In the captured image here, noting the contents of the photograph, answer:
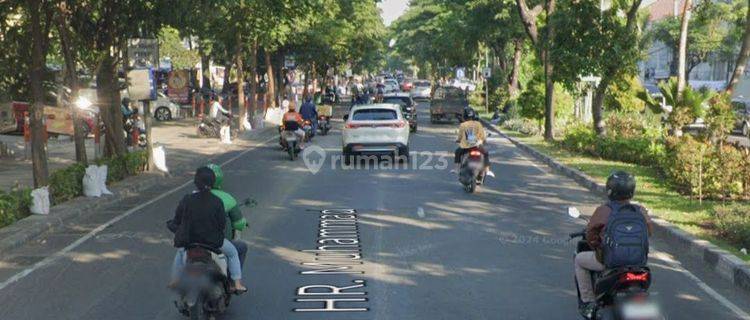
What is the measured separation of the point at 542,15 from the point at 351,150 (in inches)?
544

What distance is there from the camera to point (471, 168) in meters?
16.4

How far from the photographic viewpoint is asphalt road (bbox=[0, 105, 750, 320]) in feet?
26.2

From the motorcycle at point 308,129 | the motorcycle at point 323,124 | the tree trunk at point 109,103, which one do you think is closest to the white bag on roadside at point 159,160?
the tree trunk at point 109,103

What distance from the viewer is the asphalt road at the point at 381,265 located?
7.98 meters

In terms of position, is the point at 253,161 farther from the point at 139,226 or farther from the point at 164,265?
the point at 164,265

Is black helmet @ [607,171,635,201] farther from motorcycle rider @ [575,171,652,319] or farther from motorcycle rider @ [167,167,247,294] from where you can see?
motorcycle rider @ [167,167,247,294]

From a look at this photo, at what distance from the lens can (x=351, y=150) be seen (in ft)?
76.2

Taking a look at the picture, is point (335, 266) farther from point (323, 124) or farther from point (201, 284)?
point (323, 124)

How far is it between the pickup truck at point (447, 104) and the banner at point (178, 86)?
14416 millimetres

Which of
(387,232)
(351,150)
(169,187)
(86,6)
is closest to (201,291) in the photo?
(387,232)

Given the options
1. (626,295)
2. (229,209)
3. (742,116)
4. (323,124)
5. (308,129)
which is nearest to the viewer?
(626,295)

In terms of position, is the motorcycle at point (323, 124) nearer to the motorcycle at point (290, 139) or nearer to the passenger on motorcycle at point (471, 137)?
the motorcycle at point (290, 139)

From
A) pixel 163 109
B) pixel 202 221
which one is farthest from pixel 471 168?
pixel 163 109

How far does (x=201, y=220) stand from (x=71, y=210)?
7856 millimetres
